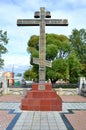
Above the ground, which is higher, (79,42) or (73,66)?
(79,42)

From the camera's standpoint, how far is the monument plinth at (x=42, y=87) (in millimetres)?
14531

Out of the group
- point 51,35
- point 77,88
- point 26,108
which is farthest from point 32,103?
point 51,35

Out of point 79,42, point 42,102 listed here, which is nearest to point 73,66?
point 79,42

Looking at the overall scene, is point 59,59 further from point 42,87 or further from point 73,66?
point 42,87

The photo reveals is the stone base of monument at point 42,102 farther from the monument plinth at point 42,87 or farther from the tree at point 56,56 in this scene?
the tree at point 56,56

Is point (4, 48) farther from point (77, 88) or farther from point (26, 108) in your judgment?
point (26, 108)

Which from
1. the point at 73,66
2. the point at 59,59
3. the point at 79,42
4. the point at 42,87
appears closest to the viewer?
the point at 42,87

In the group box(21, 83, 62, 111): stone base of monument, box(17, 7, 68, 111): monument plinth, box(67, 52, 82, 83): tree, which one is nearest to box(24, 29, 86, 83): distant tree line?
box(67, 52, 82, 83): tree

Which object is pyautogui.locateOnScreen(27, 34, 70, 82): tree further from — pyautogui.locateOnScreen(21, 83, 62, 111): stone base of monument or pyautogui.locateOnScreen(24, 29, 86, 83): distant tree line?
pyautogui.locateOnScreen(21, 83, 62, 111): stone base of monument

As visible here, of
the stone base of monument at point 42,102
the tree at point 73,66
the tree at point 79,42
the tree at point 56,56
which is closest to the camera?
the stone base of monument at point 42,102

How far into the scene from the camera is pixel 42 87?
15008 mm

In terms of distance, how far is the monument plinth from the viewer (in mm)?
14531

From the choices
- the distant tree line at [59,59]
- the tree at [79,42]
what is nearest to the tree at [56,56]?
the distant tree line at [59,59]

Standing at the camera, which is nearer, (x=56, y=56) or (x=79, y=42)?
(x=56, y=56)
